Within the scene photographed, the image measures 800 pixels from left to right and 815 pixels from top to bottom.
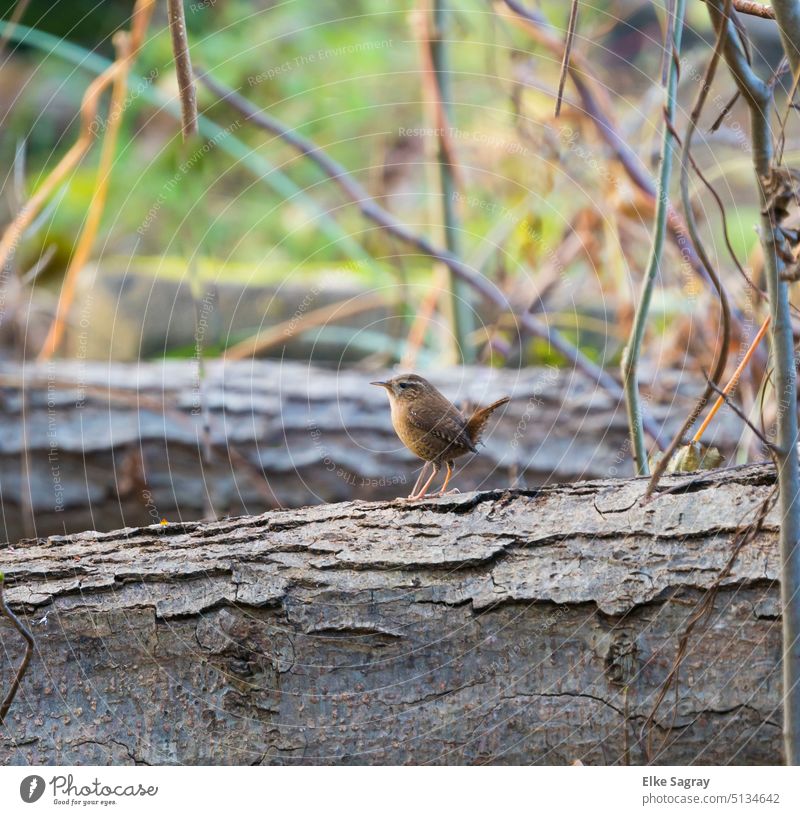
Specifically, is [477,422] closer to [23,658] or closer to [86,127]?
[23,658]

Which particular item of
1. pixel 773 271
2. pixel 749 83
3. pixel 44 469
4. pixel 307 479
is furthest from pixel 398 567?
pixel 44 469

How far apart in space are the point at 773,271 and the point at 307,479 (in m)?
1.55

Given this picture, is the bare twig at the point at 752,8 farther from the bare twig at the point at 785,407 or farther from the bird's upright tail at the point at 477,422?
the bird's upright tail at the point at 477,422

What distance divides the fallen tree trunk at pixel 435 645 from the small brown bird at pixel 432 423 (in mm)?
→ 295

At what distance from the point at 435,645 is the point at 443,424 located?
460 millimetres

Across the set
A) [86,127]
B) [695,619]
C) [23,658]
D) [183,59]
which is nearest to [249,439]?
[86,127]

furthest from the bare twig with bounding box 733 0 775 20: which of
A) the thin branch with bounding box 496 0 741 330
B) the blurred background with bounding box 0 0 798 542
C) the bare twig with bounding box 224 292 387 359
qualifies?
the bare twig with bounding box 224 292 387 359

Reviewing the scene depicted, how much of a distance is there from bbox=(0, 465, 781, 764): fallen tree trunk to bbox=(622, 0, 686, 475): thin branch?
8.2 inches

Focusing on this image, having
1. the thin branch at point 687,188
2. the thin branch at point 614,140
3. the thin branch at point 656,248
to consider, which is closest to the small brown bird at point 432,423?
the thin branch at point 656,248

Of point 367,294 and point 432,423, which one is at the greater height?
point 367,294

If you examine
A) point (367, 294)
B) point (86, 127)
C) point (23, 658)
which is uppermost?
point (367, 294)

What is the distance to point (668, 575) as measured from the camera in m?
1.15

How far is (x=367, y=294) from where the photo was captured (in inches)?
123

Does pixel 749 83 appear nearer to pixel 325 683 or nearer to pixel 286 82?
pixel 325 683
